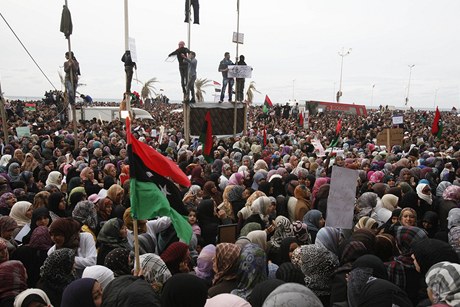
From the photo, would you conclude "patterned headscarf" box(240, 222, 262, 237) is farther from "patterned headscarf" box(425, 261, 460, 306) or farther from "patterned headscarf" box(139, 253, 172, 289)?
"patterned headscarf" box(425, 261, 460, 306)

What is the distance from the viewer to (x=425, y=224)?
16.5ft

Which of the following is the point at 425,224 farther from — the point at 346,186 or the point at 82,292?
the point at 82,292

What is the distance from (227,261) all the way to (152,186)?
89 cm

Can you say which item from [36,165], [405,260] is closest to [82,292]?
[405,260]

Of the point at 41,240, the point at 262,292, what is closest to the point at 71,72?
the point at 41,240

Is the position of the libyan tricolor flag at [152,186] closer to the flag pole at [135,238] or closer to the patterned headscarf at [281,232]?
the flag pole at [135,238]

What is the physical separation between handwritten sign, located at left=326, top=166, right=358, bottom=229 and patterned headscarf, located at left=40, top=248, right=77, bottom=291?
280cm

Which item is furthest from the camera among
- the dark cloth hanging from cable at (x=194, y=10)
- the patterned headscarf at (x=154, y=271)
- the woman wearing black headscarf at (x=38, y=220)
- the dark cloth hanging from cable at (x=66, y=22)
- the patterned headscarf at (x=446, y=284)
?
the dark cloth hanging from cable at (x=194, y=10)

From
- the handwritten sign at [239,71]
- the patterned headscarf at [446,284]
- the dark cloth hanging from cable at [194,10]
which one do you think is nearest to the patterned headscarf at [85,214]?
the patterned headscarf at [446,284]

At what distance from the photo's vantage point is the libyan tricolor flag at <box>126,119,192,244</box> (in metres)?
3.23

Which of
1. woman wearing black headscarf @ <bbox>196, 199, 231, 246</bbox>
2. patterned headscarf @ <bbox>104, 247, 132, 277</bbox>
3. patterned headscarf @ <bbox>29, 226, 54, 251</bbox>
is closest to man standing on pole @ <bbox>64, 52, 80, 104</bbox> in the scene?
woman wearing black headscarf @ <bbox>196, 199, 231, 246</bbox>

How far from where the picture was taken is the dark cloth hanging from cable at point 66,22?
37.4ft

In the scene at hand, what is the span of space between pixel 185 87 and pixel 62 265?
1029cm

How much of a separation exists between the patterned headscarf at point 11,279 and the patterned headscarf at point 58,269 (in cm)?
16
